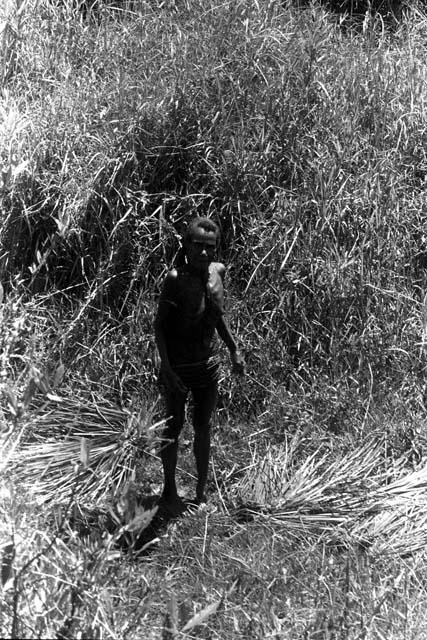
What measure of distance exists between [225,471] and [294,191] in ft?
7.04

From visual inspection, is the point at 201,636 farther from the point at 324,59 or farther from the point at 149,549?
the point at 324,59

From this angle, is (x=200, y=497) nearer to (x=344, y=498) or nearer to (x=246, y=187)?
(x=344, y=498)

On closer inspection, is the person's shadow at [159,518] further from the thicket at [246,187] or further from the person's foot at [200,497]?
the thicket at [246,187]

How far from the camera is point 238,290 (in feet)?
20.2

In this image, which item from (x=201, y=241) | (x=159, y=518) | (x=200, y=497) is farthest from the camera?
(x=200, y=497)

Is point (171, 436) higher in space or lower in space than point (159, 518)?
higher

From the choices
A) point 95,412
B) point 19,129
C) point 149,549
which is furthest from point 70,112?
point 149,549

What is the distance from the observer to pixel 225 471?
534cm

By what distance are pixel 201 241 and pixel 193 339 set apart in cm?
56

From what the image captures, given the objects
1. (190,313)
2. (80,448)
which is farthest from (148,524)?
(190,313)

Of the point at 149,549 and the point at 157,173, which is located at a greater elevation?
the point at 157,173

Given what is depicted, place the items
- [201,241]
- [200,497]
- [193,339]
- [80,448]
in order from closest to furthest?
[201,241]
[193,339]
[200,497]
[80,448]

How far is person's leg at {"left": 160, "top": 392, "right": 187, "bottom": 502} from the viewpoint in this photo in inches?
191

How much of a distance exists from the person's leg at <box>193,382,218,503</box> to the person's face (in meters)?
0.72
